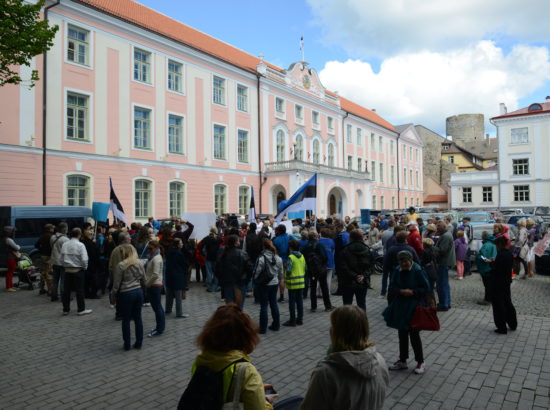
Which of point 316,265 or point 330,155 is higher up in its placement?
point 330,155

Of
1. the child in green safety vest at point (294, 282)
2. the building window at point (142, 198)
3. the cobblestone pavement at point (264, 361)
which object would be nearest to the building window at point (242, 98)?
the building window at point (142, 198)

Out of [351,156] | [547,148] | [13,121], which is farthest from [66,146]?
[547,148]

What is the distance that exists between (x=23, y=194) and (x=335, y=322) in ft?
63.7

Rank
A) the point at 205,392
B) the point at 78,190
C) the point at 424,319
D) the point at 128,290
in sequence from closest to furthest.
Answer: the point at 205,392 < the point at 424,319 < the point at 128,290 < the point at 78,190

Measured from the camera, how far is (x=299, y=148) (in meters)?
36.2

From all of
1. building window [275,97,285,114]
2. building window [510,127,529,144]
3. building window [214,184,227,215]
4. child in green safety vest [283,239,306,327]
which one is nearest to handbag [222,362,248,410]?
child in green safety vest [283,239,306,327]

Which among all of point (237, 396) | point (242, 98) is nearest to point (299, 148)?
point (242, 98)

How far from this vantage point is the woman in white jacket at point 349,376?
2.46 meters

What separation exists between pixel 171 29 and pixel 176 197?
11.7 metres

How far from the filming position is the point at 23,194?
1827 cm

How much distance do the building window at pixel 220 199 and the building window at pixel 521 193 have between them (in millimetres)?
34958

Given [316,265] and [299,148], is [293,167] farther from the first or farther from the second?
[316,265]

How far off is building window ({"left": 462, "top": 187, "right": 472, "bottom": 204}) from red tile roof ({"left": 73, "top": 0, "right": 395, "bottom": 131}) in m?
29.2

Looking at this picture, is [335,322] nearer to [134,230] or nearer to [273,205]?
[134,230]
